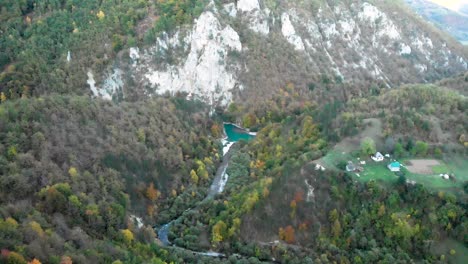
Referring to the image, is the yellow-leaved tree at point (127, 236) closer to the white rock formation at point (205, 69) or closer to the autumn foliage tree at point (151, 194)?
the autumn foliage tree at point (151, 194)

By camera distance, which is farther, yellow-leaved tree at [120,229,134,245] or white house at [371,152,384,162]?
white house at [371,152,384,162]

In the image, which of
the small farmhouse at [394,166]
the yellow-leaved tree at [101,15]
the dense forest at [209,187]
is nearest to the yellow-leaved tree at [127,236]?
the dense forest at [209,187]

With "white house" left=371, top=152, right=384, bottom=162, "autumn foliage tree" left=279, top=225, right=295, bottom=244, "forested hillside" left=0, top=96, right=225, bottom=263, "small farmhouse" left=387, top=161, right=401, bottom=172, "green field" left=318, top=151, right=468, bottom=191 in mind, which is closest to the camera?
"forested hillside" left=0, top=96, right=225, bottom=263

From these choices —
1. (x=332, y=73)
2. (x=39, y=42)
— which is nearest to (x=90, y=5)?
(x=39, y=42)

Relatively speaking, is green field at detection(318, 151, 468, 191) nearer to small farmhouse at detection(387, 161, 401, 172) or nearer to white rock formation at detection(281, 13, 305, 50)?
small farmhouse at detection(387, 161, 401, 172)

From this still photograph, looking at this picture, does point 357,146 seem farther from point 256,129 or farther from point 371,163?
point 256,129

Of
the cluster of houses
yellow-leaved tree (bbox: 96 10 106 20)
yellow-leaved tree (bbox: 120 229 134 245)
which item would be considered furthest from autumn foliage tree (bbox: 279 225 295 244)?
yellow-leaved tree (bbox: 96 10 106 20)
